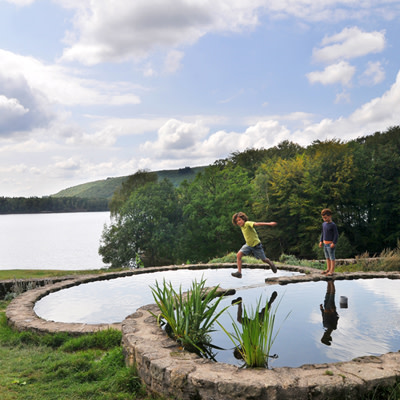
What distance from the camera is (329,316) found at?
6488 mm

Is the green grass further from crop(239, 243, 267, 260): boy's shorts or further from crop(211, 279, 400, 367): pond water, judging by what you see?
crop(239, 243, 267, 260): boy's shorts

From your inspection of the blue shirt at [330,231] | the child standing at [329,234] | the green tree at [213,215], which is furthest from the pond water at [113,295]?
the green tree at [213,215]

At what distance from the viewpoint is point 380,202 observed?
32.4 m

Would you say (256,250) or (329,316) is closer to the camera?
(329,316)

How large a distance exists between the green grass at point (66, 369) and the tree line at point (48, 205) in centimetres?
9929

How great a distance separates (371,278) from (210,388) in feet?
25.2

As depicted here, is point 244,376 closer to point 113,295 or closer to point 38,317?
point 38,317

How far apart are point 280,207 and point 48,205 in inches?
3530

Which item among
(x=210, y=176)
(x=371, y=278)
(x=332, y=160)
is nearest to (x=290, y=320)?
(x=371, y=278)

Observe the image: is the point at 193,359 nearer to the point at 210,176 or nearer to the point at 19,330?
the point at 19,330

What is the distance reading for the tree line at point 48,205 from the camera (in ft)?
350

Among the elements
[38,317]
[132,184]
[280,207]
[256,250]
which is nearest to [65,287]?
[38,317]

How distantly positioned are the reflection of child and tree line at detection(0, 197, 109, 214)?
99411 mm

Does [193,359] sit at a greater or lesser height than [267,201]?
lesser
